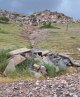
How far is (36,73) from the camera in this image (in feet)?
93.4

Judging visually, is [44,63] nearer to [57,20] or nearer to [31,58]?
[31,58]

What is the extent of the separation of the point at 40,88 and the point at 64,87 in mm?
1170

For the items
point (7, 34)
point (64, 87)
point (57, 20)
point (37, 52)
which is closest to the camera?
point (64, 87)

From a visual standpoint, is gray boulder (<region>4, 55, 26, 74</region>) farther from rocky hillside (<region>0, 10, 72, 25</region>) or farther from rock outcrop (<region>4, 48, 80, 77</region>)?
rocky hillside (<region>0, 10, 72, 25</region>)

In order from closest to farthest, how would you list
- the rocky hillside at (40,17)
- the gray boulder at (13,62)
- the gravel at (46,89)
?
the gravel at (46,89) → the gray boulder at (13,62) → the rocky hillside at (40,17)

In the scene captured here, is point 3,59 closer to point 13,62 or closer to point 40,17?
point 13,62

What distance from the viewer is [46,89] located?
19.2 m

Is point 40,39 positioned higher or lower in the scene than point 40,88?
lower

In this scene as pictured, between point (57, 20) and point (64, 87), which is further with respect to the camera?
point (57, 20)

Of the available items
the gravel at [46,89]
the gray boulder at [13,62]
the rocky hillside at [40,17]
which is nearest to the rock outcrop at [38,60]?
the gray boulder at [13,62]

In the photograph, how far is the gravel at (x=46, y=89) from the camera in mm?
18203

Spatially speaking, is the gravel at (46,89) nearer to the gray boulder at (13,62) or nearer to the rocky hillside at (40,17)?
the gray boulder at (13,62)

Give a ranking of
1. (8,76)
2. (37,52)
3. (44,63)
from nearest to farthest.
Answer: (8,76) → (44,63) → (37,52)

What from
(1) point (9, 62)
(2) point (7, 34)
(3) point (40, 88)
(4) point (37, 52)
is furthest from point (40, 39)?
(3) point (40, 88)
